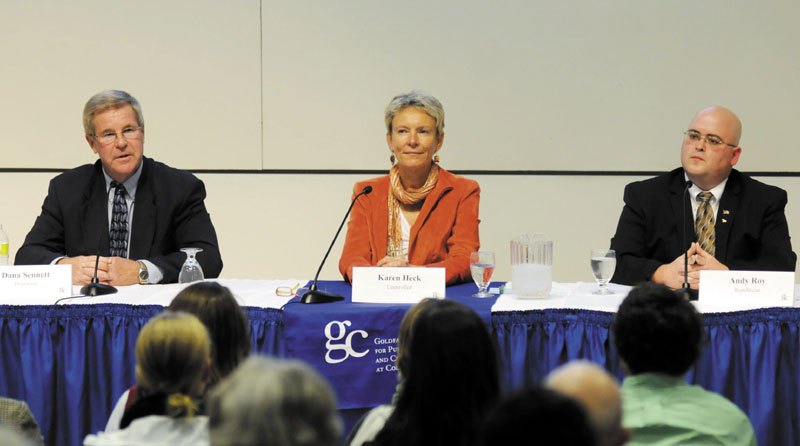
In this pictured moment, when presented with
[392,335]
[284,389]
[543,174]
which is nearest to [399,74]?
[543,174]

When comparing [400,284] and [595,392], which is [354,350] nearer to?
[400,284]

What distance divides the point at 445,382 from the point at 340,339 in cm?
116

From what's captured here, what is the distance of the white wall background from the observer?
488 cm

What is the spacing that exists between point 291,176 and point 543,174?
1401 mm

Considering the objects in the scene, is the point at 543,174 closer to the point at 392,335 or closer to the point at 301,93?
the point at 301,93

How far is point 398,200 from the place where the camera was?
352cm

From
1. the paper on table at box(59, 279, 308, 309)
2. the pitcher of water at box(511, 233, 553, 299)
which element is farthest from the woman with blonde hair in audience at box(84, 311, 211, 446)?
the pitcher of water at box(511, 233, 553, 299)

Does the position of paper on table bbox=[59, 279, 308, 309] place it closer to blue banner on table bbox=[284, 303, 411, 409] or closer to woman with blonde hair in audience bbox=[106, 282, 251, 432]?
blue banner on table bbox=[284, 303, 411, 409]

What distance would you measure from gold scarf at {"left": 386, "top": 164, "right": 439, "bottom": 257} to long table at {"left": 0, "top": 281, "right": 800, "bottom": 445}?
2.28 ft

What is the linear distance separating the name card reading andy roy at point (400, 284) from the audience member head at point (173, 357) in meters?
1.23

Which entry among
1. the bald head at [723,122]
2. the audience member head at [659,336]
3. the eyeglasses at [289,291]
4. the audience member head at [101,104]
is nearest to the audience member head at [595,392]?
the audience member head at [659,336]

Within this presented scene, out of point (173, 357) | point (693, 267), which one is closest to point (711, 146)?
point (693, 267)

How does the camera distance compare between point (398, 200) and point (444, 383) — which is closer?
point (444, 383)

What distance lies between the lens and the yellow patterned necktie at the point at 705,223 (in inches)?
133
